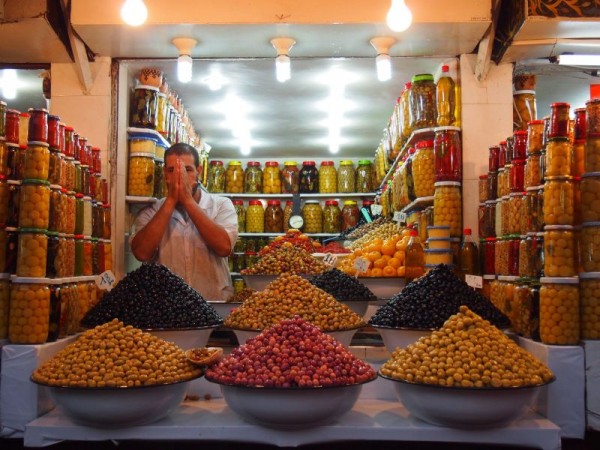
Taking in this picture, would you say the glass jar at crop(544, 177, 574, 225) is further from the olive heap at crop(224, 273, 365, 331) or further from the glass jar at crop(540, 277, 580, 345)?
the olive heap at crop(224, 273, 365, 331)

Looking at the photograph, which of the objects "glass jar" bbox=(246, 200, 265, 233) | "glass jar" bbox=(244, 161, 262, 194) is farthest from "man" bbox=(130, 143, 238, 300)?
"glass jar" bbox=(244, 161, 262, 194)

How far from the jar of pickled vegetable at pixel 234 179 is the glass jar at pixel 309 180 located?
0.68m

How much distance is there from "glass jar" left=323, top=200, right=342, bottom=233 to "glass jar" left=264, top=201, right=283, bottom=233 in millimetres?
509

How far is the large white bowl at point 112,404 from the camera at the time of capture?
1.71 meters

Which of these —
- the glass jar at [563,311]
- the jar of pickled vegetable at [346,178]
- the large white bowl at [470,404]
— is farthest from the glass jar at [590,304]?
the jar of pickled vegetable at [346,178]

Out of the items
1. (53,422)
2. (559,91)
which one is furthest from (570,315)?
(559,91)

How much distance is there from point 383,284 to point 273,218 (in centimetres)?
374

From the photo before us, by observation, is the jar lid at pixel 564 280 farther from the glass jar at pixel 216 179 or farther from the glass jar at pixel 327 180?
the glass jar at pixel 216 179

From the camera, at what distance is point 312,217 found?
7.09m

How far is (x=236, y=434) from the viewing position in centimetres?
176

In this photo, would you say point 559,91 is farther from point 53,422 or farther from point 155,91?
point 53,422

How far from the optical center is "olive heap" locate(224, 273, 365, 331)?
2.28 m

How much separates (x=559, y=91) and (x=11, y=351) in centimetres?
460

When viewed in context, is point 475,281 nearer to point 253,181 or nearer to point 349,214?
point 349,214
